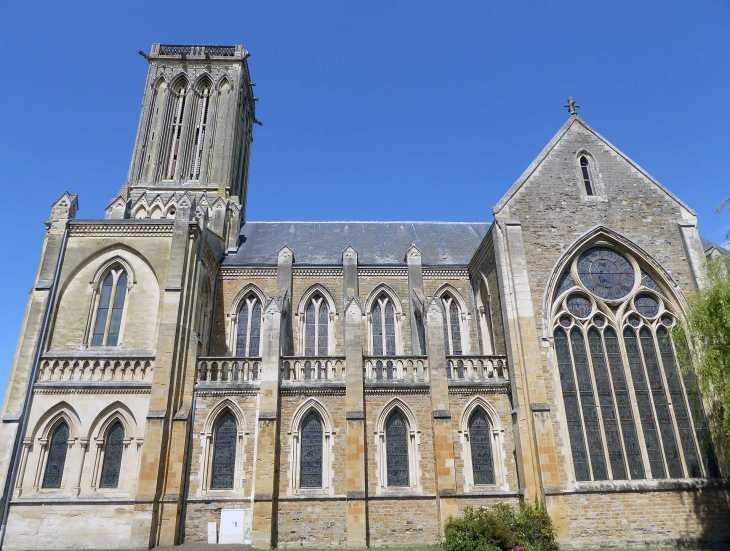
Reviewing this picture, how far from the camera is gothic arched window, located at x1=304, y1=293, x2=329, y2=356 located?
73.7 feet

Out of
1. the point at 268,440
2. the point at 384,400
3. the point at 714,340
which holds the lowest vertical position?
the point at 268,440

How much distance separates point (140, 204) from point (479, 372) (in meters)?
18.6

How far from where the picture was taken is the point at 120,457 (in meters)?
16.5

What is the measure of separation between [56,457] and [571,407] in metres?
16.6

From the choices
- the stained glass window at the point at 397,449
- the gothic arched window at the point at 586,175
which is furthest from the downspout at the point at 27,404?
the gothic arched window at the point at 586,175

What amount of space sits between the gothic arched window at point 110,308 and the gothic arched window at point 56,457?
2.99m

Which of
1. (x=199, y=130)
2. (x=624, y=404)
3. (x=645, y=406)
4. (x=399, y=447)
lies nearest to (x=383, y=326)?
(x=399, y=447)

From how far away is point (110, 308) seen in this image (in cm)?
1858

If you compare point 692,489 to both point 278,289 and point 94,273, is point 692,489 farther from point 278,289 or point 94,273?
point 94,273

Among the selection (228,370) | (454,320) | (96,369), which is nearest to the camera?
(96,369)

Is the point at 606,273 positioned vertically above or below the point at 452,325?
above

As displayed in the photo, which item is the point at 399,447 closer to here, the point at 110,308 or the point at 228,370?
the point at 228,370

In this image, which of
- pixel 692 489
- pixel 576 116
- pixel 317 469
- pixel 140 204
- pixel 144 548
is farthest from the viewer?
pixel 140 204

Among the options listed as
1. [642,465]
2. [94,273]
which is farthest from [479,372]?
[94,273]
